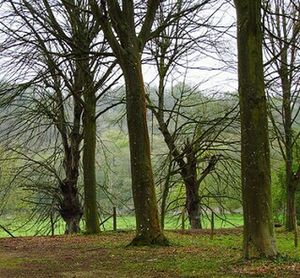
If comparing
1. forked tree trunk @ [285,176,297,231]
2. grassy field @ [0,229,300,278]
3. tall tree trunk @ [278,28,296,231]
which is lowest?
grassy field @ [0,229,300,278]

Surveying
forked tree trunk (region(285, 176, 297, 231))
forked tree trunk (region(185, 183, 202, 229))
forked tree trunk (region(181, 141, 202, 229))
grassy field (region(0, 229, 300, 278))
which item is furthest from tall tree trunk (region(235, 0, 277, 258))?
forked tree trunk (region(185, 183, 202, 229))

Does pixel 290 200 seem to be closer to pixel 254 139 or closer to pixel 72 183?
pixel 72 183

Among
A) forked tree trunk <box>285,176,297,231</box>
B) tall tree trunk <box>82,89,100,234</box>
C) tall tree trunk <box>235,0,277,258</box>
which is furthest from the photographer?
forked tree trunk <box>285,176,297,231</box>

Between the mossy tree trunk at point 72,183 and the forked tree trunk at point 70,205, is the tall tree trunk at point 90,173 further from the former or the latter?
the forked tree trunk at point 70,205

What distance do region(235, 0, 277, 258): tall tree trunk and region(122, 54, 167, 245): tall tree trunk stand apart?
292 cm

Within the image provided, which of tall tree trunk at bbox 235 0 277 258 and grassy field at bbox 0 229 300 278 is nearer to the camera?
grassy field at bbox 0 229 300 278

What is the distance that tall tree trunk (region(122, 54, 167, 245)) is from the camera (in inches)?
356

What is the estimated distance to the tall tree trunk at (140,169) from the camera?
9.04m

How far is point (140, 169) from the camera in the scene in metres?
9.05

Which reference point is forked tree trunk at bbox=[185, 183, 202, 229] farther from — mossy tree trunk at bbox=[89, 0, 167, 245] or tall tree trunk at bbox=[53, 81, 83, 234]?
mossy tree trunk at bbox=[89, 0, 167, 245]

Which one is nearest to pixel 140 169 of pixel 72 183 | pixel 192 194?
pixel 72 183

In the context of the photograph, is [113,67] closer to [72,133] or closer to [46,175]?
[72,133]

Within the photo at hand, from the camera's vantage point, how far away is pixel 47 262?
7730 mm

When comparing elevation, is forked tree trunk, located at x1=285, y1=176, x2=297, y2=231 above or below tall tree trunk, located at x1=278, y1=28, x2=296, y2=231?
below
